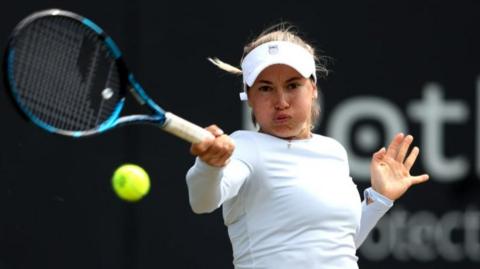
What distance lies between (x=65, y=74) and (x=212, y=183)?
497mm

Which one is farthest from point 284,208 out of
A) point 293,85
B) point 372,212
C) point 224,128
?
point 224,128

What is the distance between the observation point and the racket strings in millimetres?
3016

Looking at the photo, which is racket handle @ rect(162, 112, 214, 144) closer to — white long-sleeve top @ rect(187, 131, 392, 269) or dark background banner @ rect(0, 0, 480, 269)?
white long-sleeve top @ rect(187, 131, 392, 269)

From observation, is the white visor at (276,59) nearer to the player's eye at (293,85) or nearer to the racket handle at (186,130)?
the player's eye at (293,85)

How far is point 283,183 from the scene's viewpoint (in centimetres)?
321

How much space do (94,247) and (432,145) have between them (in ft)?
5.08

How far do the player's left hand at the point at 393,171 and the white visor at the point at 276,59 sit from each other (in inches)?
16.7

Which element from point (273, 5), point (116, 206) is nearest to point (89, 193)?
point (116, 206)

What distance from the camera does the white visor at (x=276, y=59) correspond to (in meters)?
3.31

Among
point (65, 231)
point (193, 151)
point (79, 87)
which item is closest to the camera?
point (193, 151)

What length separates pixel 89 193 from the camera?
5.10 meters

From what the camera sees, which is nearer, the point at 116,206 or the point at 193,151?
the point at 193,151

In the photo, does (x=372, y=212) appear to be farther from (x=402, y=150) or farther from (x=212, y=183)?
(x=212, y=183)

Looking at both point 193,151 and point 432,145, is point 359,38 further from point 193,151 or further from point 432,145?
point 193,151
